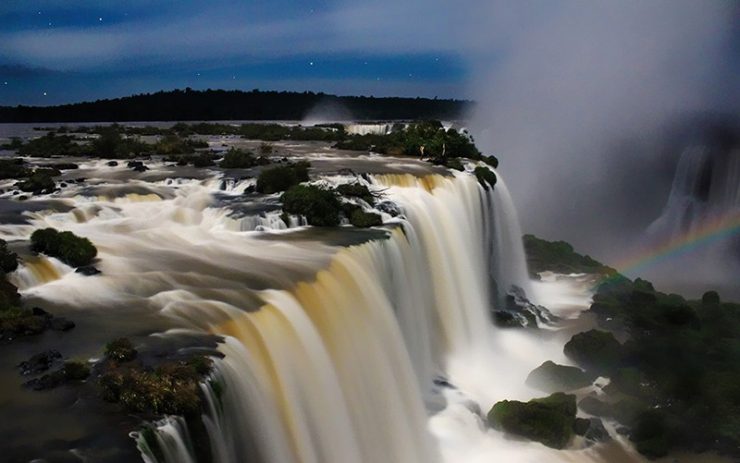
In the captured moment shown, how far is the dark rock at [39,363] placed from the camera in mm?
9344

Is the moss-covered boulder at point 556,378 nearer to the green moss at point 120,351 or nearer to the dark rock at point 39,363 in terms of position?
the green moss at point 120,351

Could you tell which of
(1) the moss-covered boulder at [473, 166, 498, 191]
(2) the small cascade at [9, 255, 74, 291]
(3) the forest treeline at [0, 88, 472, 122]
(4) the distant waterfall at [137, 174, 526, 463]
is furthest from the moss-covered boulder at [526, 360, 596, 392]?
(3) the forest treeline at [0, 88, 472, 122]

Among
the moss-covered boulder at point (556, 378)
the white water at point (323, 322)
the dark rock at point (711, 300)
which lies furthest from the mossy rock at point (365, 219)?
the dark rock at point (711, 300)

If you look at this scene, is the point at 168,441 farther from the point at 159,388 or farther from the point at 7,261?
the point at 7,261

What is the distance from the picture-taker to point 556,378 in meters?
18.8

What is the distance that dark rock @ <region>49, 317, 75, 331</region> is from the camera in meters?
10.8

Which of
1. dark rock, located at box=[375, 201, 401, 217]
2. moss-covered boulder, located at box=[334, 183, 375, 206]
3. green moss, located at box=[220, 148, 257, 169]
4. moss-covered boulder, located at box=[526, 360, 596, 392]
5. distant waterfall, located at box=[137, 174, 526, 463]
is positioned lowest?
moss-covered boulder, located at box=[526, 360, 596, 392]

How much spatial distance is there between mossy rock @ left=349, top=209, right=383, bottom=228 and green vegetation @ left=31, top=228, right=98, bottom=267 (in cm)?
763

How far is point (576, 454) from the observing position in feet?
49.5

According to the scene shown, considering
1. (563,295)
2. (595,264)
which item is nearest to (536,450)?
(563,295)

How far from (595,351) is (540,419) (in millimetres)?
5808

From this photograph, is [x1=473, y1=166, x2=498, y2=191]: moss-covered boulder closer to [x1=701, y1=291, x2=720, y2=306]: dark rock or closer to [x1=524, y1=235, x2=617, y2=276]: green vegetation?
[x1=524, y1=235, x2=617, y2=276]: green vegetation

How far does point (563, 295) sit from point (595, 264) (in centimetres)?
614

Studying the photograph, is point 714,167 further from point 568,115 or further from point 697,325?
point 697,325
